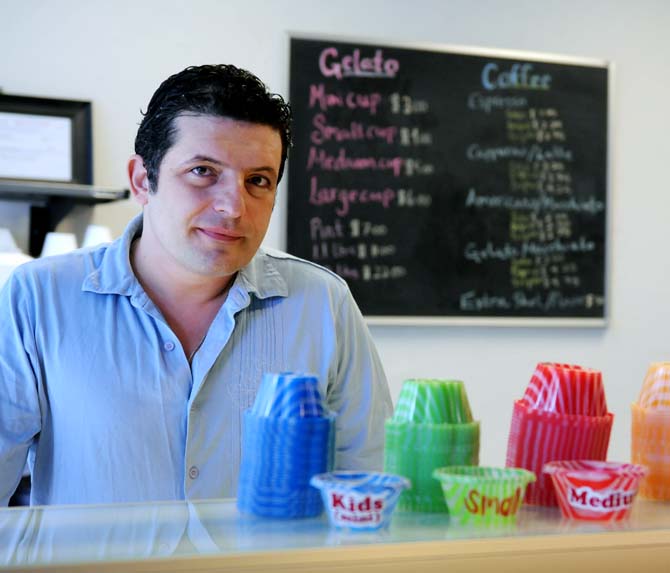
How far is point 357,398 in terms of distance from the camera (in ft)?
5.45

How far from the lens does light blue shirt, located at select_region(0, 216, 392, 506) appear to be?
1479mm

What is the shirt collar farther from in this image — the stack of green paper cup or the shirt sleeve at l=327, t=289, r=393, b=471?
the stack of green paper cup

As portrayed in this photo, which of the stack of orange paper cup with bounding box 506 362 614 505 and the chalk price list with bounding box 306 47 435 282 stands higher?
the chalk price list with bounding box 306 47 435 282

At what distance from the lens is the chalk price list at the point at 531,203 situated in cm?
A: 348

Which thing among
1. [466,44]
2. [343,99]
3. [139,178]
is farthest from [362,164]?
[139,178]

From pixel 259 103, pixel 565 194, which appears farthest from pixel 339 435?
pixel 565 194

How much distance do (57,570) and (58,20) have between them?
2.57 meters

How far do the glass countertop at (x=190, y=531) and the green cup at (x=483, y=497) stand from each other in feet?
0.04

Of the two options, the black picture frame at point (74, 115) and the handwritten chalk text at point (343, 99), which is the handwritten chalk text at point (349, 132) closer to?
the handwritten chalk text at point (343, 99)

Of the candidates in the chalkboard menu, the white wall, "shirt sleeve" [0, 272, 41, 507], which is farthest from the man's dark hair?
the chalkboard menu

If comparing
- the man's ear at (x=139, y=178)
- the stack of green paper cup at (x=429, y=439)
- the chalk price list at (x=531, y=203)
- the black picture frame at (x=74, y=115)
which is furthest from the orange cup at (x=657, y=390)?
the chalk price list at (x=531, y=203)

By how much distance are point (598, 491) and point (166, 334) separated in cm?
80

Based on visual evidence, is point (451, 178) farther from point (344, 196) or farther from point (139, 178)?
point (139, 178)

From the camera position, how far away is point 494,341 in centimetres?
352
